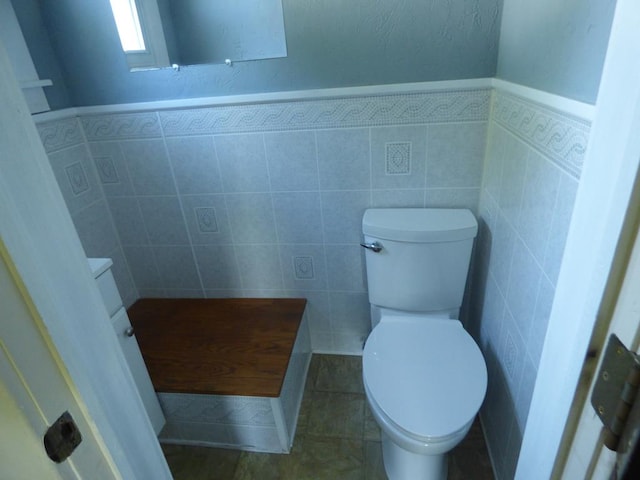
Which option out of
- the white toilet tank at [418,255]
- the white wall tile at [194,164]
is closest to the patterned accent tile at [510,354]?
the white toilet tank at [418,255]

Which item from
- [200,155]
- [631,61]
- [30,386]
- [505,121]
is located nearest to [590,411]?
[631,61]

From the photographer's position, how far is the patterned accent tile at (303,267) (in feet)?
5.37

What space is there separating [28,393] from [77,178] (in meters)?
1.41

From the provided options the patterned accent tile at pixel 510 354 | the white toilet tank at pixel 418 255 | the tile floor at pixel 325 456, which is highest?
the white toilet tank at pixel 418 255

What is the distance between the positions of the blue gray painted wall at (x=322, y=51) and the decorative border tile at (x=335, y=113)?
0.06 m

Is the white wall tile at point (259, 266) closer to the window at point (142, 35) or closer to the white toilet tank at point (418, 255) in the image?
the white toilet tank at point (418, 255)

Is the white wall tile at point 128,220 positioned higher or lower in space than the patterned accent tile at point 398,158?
lower

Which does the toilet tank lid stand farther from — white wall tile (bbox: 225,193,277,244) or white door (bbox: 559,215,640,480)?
white door (bbox: 559,215,640,480)

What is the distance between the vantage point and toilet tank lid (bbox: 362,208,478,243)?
1.28 meters

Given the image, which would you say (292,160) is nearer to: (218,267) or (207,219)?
(207,219)

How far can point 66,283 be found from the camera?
0.41 meters

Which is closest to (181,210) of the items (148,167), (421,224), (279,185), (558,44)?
(148,167)

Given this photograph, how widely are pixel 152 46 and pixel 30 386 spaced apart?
55.8 inches

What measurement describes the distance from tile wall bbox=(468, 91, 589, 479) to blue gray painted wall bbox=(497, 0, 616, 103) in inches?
2.4
